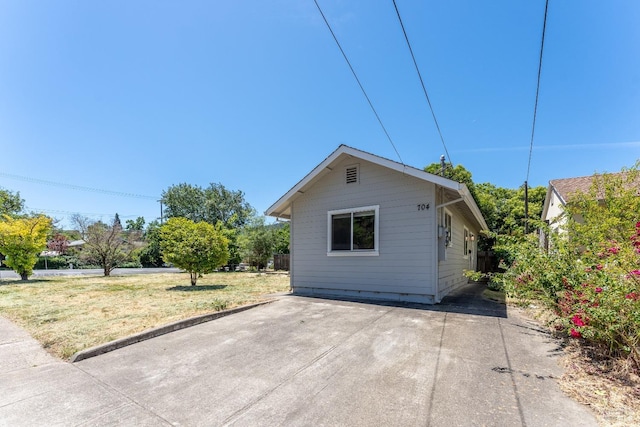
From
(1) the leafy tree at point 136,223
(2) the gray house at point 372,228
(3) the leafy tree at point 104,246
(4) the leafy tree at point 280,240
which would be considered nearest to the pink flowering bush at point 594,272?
(2) the gray house at point 372,228

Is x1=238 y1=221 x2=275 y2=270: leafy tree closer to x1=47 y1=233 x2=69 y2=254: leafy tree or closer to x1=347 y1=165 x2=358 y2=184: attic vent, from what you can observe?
x1=347 y1=165 x2=358 y2=184: attic vent

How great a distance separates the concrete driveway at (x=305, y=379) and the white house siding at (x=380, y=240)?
2084 mm

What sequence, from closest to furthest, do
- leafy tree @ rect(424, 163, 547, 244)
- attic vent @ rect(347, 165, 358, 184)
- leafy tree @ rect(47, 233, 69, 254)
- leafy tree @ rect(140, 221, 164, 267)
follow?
attic vent @ rect(347, 165, 358, 184) → leafy tree @ rect(424, 163, 547, 244) → leafy tree @ rect(140, 221, 164, 267) → leafy tree @ rect(47, 233, 69, 254)

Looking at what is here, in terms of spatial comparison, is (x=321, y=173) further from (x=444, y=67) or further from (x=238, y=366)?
(x=238, y=366)

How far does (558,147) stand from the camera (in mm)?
14266

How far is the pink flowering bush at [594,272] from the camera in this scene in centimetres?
301

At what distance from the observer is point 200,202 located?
37031 mm

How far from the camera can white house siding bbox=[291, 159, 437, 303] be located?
6969 mm

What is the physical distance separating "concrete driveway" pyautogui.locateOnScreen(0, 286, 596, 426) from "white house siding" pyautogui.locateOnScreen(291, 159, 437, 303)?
2.08 meters

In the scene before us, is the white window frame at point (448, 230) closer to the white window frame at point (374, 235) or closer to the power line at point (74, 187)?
the white window frame at point (374, 235)

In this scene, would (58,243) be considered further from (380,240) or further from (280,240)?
(380,240)

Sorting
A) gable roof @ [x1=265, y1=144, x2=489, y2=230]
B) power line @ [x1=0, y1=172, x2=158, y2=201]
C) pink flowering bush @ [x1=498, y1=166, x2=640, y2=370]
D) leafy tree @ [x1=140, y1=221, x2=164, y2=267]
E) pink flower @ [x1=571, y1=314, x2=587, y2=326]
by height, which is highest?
power line @ [x1=0, y1=172, x2=158, y2=201]

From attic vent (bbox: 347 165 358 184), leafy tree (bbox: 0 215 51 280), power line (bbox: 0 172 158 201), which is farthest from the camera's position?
power line (bbox: 0 172 158 201)

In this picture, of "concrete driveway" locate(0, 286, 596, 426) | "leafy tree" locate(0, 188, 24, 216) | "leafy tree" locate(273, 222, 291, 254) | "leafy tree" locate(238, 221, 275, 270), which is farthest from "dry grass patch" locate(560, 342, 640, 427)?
"leafy tree" locate(0, 188, 24, 216)
